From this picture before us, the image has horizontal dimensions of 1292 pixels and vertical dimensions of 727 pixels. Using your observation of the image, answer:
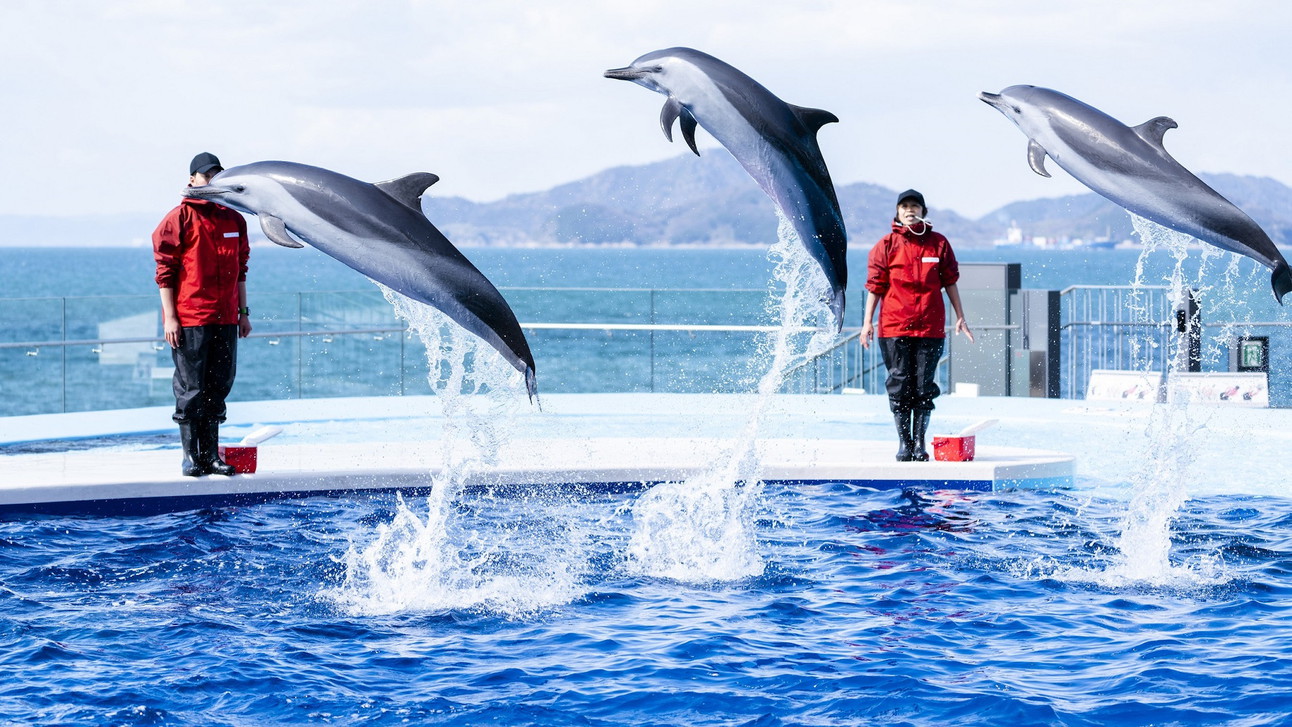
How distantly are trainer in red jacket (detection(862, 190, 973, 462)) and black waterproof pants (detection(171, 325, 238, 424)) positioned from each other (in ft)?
11.6

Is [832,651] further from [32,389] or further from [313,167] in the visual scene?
[32,389]

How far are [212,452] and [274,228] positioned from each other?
3131mm

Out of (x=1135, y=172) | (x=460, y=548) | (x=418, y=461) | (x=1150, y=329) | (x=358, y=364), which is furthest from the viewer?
(x=358, y=364)

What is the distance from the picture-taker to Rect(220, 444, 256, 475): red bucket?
26.5 feet

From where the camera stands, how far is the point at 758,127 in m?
5.13

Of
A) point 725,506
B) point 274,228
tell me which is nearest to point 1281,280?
point 725,506

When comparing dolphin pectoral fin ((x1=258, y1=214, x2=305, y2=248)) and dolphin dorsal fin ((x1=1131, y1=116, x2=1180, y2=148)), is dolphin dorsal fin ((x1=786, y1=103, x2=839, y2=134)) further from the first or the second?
dolphin pectoral fin ((x1=258, y1=214, x2=305, y2=248))

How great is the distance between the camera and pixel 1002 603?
5.96m

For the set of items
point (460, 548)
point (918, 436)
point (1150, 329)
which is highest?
point (1150, 329)

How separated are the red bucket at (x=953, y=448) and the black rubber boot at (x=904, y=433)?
162 mm

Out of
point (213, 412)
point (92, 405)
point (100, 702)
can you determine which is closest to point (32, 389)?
point (92, 405)

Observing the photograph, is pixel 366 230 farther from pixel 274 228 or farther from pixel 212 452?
pixel 212 452

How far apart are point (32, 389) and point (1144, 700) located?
5141 centimetres

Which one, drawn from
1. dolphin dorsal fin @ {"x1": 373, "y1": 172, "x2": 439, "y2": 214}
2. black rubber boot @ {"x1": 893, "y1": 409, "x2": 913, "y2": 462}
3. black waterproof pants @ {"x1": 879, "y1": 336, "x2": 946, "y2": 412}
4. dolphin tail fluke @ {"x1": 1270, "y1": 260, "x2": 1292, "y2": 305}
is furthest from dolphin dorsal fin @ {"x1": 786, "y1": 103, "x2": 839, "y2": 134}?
black rubber boot @ {"x1": 893, "y1": 409, "x2": 913, "y2": 462}
